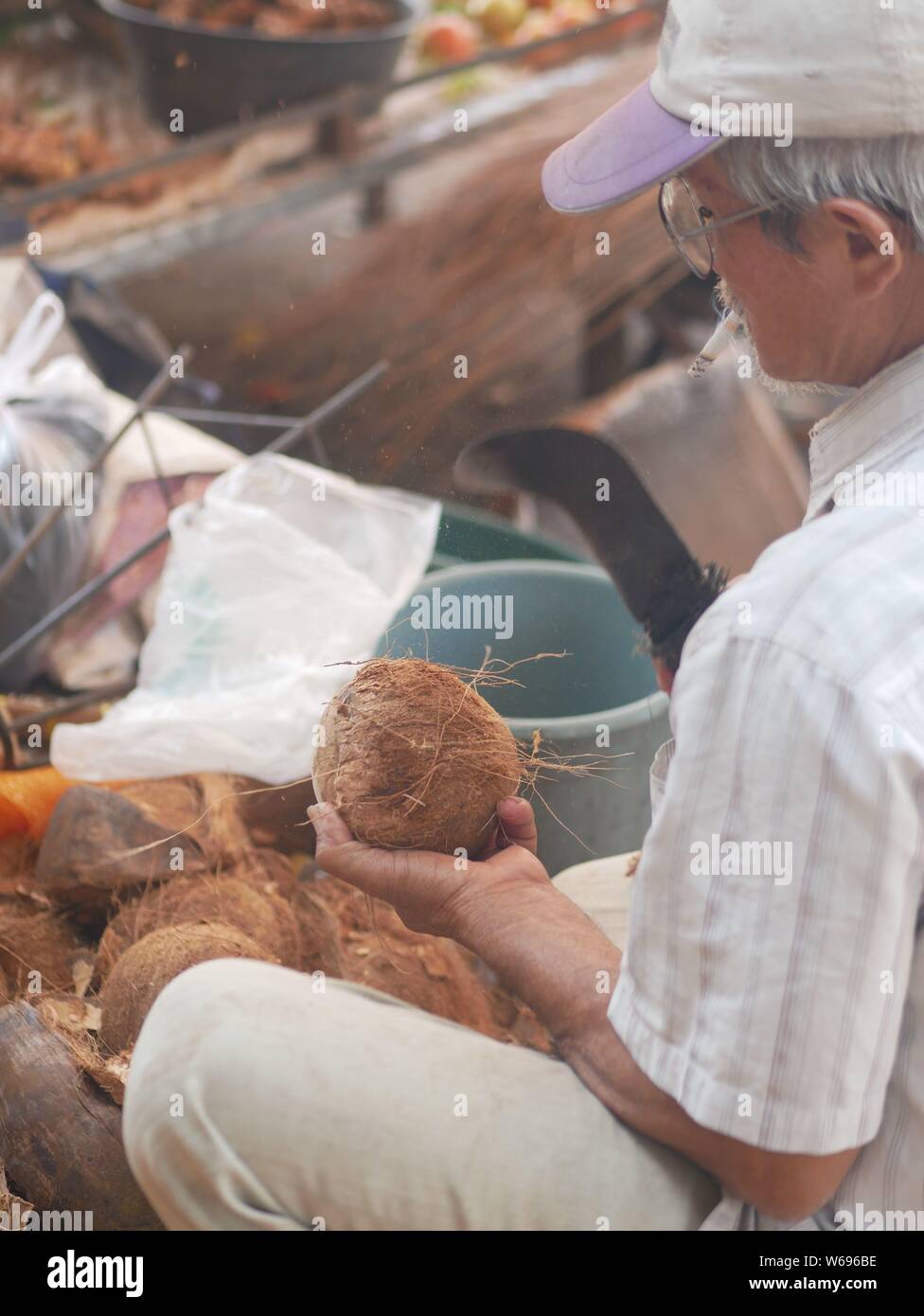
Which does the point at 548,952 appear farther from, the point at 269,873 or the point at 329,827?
the point at 269,873

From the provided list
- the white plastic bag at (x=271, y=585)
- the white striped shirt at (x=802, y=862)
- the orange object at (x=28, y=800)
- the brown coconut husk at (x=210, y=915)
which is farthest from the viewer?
the white plastic bag at (x=271, y=585)

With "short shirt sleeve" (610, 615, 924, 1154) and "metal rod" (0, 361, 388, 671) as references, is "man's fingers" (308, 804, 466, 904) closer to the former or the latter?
"short shirt sleeve" (610, 615, 924, 1154)

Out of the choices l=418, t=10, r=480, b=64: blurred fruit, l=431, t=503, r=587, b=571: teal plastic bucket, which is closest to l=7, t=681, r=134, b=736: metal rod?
l=431, t=503, r=587, b=571: teal plastic bucket

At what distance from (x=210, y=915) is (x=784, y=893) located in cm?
74

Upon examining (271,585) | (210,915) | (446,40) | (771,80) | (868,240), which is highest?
(446,40)

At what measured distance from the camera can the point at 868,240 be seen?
84cm

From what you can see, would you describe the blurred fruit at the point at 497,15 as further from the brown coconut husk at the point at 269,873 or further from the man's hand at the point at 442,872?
the man's hand at the point at 442,872

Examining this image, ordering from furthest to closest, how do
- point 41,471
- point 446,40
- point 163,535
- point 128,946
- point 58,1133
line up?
1. point 446,40
2. point 41,471
3. point 163,535
4. point 128,946
5. point 58,1133

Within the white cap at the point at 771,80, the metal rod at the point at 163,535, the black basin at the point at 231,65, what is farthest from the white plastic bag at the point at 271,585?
the black basin at the point at 231,65

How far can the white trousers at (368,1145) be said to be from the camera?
34.2 inches

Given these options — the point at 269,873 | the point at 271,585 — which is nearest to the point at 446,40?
the point at 271,585

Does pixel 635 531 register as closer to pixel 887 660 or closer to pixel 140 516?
pixel 887 660

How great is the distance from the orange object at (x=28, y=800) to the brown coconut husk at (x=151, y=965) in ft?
1.02

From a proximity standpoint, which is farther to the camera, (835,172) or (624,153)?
(624,153)
